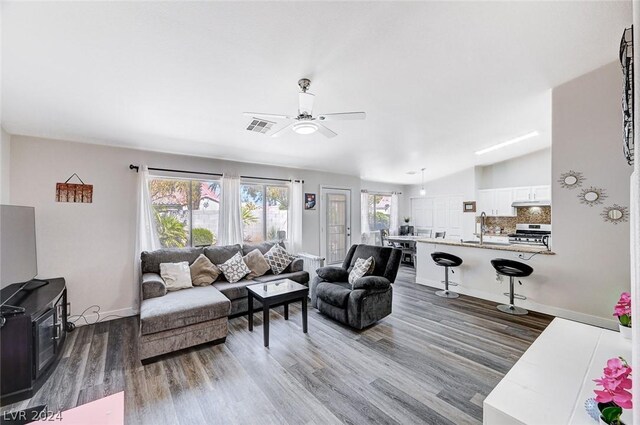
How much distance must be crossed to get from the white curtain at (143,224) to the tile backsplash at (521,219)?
7243 millimetres

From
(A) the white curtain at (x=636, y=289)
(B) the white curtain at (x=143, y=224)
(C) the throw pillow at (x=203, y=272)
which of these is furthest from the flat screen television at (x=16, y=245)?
(A) the white curtain at (x=636, y=289)

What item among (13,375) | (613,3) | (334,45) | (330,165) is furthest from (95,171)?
(613,3)

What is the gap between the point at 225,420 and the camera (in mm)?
1953

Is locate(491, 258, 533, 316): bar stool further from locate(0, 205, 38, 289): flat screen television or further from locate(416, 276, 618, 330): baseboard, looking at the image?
locate(0, 205, 38, 289): flat screen television

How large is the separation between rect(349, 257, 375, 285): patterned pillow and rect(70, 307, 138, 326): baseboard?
311 cm

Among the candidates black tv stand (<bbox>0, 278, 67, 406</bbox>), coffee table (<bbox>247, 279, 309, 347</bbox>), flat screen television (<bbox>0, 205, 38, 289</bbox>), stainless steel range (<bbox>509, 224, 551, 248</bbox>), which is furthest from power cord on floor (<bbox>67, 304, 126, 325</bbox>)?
stainless steel range (<bbox>509, 224, 551, 248</bbox>)

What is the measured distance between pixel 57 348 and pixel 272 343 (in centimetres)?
209

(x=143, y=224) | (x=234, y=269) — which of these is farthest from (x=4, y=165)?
(x=234, y=269)

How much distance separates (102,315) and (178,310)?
1722 millimetres

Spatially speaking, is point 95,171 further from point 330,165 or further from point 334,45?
point 330,165

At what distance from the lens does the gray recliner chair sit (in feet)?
10.7

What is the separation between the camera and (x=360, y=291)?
3270 mm

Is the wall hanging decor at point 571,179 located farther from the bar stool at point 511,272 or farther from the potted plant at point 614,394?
the potted plant at point 614,394

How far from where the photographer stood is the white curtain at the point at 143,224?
3.82 m
